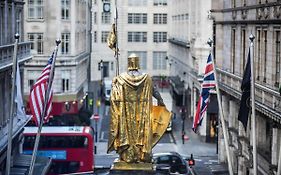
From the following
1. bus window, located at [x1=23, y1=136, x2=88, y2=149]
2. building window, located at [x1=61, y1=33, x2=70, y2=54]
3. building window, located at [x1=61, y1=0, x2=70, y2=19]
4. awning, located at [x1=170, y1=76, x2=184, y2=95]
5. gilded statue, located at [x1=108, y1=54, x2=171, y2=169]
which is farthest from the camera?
awning, located at [x1=170, y1=76, x2=184, y2=95]

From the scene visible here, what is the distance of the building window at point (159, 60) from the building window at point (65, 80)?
1817 inches

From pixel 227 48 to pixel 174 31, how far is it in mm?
49631

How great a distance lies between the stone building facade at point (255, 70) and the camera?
36.9 metres

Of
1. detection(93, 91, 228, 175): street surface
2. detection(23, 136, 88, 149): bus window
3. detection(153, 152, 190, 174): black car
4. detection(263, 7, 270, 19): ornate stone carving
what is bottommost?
detection(93, 91, 228, 175): street surface

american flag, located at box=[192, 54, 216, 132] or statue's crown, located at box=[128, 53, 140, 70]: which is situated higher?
statue's crown, located at box=[128, 53, 140, 70]

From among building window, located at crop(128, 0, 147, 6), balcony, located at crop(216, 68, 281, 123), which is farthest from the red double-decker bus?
building window, located at crop(128, 0, 147, 6)

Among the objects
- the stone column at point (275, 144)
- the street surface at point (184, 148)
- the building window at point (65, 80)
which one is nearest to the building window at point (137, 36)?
the street surface at point (184, 148)

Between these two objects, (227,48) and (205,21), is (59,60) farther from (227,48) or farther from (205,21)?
(227,48)

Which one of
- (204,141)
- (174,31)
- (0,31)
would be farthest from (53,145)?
(174,31)

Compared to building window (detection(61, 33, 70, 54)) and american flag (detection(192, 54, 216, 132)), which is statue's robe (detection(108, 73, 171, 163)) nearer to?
american flag (detection(192, 54, 216, 132))

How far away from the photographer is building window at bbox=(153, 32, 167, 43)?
379 feet

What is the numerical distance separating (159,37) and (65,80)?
4639 cm

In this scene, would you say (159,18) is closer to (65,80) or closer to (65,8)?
(65,8)

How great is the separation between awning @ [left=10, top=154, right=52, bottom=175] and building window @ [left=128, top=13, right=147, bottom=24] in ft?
217
